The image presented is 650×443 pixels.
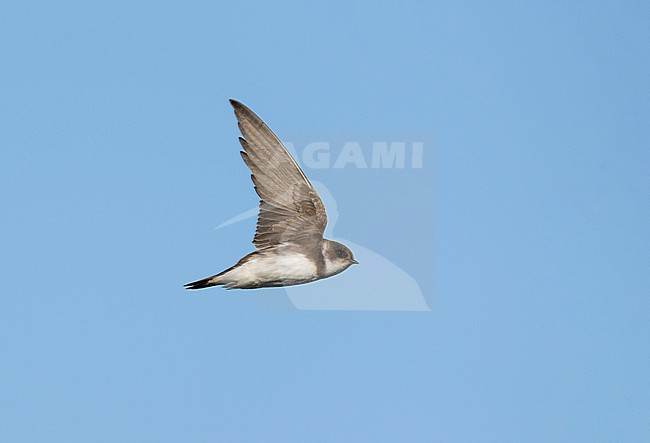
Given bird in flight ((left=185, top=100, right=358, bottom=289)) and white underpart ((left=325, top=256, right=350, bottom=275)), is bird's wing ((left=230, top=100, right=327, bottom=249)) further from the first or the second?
white underpart ((left=325, top=256, right=350, bottom=275))

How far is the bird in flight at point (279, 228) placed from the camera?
3434 mm

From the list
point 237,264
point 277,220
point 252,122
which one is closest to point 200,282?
point 237,264

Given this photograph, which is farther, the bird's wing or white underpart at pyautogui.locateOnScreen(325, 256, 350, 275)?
white underpart at pyautogui.locateOnScreen(325, 256, 350, 275)

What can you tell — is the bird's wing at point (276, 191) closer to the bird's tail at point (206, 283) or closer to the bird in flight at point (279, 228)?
the bird in flight at point (279, 228)

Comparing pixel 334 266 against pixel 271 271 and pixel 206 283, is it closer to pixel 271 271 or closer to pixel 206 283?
pixel 271 271

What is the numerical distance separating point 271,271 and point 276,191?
37 cm

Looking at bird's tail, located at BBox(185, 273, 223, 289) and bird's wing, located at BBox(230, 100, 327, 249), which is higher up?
bird's wing, located at BBox(230, 100, 327, 249)

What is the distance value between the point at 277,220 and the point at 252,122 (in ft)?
1.62

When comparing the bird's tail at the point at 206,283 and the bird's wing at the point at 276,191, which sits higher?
the bird's wing at the point at 276,191

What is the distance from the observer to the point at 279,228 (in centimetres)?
363

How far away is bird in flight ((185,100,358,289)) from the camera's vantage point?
3434 millimetres

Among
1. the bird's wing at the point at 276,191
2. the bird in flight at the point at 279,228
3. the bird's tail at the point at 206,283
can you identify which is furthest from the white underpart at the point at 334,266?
the bird's tail at the point at 206,283

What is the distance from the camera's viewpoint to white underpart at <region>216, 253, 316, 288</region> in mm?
3457

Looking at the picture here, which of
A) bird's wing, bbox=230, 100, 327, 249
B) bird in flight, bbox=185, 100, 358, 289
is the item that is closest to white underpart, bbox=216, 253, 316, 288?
bird in flight, bbox=185, 100, 358, 289
